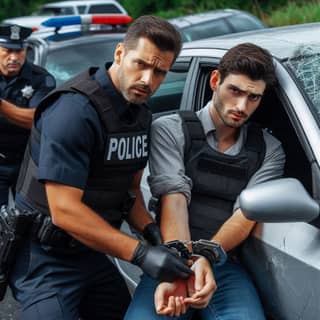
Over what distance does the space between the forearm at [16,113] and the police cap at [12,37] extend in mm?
507

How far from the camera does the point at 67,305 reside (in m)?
2.41

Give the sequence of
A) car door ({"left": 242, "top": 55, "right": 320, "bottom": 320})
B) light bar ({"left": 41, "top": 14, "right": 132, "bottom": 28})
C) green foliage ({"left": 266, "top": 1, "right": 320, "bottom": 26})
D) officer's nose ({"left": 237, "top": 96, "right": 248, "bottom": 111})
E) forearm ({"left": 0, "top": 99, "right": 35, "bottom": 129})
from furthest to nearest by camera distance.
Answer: green foliage ({"left": 266, "top": 1, "right": 320, "bottom": 26}), light bar ({"left": 41, "top": 14, "right": 132, "bottom": 28}), forearm ({"left": 0, "top": 99, "right": 35, "bottom": 129}), officer's nose ({"left": 237, "top": 96, "right": 248, "bottom": 111}), car door ({"left": 242, "top": 55, "right": 320, "bottom": 320})

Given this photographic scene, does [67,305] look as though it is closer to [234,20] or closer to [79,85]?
[79,85]

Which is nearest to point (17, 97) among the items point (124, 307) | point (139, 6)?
point (124, 307)

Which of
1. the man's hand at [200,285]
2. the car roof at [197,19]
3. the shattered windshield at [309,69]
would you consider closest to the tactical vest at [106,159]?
the man's hand at [200,285]

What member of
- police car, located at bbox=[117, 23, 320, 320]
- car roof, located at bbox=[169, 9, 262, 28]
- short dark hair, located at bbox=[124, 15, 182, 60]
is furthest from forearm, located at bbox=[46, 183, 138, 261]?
car roof, located at bbox=[169, 9, 262, 28]

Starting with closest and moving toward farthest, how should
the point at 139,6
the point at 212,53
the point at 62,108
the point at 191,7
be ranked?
the point at 62,108, the point at 212,53, the point at 191,7, the point at 139,6

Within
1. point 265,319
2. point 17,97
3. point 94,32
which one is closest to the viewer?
point 265,319

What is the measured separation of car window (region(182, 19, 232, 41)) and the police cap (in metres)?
3.92

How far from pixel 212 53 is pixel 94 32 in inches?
155

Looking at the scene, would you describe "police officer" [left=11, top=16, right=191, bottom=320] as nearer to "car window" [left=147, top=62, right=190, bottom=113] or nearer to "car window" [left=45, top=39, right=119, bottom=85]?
"car window" [left=147, top=62, right=190, bottom=113]

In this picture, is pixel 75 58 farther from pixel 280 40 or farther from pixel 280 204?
pixel 280 204

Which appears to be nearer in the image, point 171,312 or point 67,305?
point 171,312

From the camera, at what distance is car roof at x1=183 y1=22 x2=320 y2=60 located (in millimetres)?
2654
